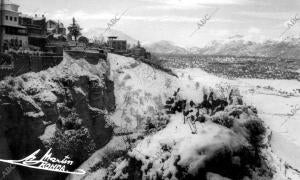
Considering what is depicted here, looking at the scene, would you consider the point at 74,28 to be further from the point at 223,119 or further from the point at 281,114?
the point at 223,119

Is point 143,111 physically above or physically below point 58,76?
below

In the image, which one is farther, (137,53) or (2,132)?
(137,53)

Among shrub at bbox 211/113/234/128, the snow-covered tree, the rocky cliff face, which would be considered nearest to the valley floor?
the rocky cliff face

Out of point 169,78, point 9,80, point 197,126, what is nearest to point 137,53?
point 169,78

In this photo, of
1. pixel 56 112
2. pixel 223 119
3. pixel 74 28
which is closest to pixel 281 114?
pixel 74 28

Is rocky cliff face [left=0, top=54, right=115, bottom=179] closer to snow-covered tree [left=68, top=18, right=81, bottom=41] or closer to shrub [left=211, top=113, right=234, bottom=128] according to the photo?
snow-covered tree [left=68, top=18, right=81, bottom=41]

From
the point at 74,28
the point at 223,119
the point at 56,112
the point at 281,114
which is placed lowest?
the point at 281,114

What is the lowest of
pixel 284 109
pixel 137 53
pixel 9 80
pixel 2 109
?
pixel 284 109

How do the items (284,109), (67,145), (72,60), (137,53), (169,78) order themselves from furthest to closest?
(284,109) → (137,53) → (169,78) → (72,60) → (67,145)

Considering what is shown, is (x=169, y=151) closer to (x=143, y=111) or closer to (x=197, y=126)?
(x=197, y=126)
